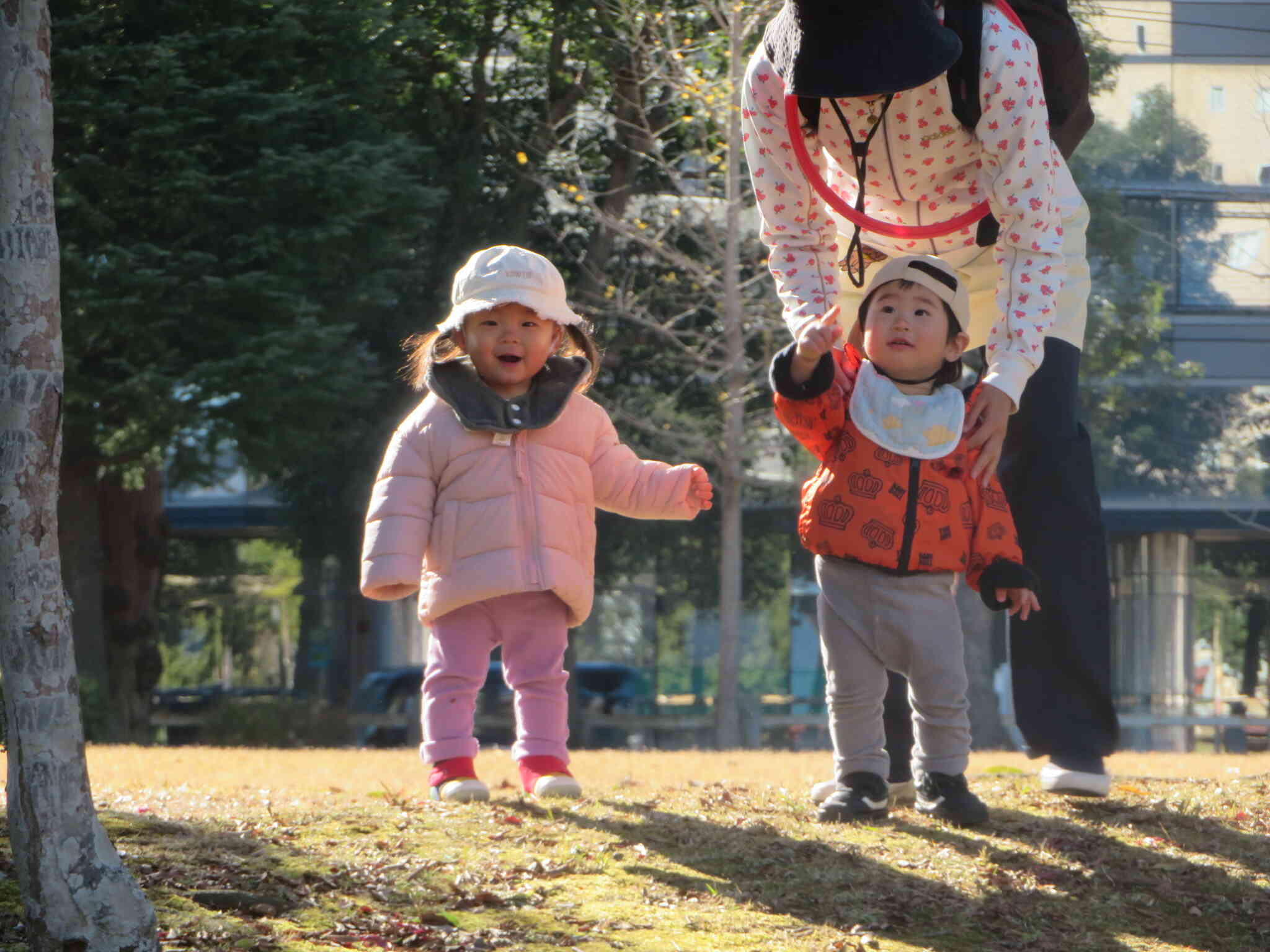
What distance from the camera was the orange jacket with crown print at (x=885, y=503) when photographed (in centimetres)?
363

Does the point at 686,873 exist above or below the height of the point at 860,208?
below

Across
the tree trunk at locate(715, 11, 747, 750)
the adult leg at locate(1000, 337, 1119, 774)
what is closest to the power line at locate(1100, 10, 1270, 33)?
the tree trunk at locate(715, 11, 747, 750)

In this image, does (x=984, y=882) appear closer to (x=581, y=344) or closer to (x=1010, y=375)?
(x=1010, y=375)

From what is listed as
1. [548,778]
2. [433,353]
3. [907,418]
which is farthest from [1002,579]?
[433,353]

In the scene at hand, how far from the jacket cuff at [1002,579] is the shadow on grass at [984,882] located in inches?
22.1

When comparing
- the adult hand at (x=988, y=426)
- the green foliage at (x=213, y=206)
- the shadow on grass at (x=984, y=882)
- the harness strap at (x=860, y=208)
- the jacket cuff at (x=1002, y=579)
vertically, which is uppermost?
the green foliage at (x=213, y=206)

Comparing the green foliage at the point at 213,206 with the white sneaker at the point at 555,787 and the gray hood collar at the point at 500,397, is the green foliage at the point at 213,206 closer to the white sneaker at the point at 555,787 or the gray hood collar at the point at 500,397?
the gray hood collar at the point at 500,397

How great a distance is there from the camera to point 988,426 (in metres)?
3.63

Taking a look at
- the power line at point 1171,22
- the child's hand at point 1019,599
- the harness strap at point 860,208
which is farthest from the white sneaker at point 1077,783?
the power line at point 1171,22

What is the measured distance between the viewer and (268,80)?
38.0 feet

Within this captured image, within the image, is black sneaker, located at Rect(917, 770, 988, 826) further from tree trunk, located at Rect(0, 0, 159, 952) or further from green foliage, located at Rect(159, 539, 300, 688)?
green foliage, located at Rect(159, 539, 300, 688)

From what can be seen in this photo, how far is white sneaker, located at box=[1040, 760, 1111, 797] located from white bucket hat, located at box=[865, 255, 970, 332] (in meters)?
1.22

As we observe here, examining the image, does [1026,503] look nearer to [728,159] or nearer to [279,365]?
[279,365]

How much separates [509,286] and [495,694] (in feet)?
60.1
